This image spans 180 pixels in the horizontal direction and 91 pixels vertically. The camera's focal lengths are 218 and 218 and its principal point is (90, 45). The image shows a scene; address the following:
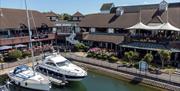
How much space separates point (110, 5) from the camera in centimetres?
6788

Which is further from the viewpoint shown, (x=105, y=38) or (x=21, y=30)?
(x=21, y=30)

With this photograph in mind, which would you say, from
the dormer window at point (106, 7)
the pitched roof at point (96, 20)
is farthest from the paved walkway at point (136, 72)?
the dormer window at point (106, 7)

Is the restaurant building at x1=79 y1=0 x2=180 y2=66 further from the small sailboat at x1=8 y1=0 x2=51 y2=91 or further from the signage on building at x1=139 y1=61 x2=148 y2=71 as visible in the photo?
the small sailboat at x1=8 y1=0 x2=51 y2=91

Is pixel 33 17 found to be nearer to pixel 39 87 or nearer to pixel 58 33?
pixel 58 33

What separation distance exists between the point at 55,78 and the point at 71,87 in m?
2.82

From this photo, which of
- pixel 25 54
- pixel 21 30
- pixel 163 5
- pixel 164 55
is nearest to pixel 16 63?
pixel 25 54

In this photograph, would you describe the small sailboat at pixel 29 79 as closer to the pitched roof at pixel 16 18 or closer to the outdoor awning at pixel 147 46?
the outdoor awning at pixel 147 46

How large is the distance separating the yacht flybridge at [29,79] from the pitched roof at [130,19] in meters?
23.5

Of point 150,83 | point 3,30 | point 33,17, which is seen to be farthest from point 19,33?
point 150,83

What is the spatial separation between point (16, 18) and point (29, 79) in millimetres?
23908

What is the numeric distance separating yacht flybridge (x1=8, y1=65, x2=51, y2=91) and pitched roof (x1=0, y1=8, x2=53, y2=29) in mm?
17191

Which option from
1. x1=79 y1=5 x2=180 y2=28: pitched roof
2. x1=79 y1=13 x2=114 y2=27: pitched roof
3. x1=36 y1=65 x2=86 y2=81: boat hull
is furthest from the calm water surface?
x1=79 y1=13 x2=114 y2=27: pitched roof

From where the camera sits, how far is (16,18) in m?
47.2

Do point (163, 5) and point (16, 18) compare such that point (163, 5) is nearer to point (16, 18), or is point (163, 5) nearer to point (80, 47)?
point (80, 47)
